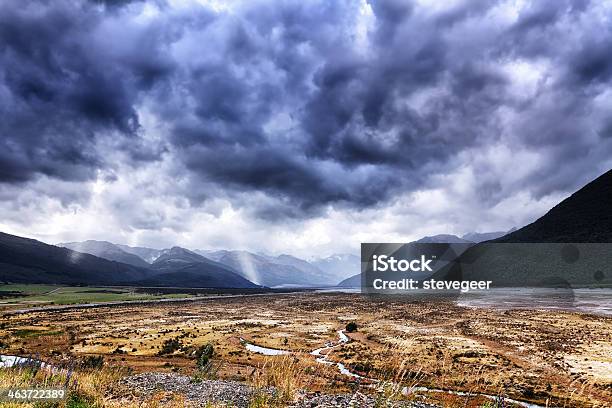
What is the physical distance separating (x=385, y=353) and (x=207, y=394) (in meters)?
25.2

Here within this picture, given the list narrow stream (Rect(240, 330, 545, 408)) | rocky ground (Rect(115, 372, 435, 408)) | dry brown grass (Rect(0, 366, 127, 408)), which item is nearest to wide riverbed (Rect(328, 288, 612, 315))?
narrow stream (Rect(240, 330, 545, 408))

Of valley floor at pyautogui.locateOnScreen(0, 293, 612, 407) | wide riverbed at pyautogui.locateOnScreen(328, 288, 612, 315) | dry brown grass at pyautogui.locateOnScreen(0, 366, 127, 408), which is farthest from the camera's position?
wide riverbed at pyautogui.locateOnScreen(328, 288, 612, 315)

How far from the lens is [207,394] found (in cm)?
2156

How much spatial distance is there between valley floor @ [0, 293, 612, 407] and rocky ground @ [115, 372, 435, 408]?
566mm

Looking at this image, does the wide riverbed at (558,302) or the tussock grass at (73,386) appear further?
the wide riverbed at (558,302)

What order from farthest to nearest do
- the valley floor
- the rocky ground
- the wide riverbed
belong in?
the wide riverbed → the valley floor → the rocky ground

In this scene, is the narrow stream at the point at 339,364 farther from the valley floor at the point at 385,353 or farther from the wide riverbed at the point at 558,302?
the wide riverbed at the point at 558,302

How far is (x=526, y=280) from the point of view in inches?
7096

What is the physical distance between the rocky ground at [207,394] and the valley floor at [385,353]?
1.86 ft

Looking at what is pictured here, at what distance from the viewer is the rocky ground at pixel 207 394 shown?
57.9ft

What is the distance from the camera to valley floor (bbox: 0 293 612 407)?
81.3 ft

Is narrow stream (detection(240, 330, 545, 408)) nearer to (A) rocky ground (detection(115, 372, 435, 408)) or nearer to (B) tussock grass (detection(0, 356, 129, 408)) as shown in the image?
(A) rocky ground (detection(115, 372, 435, 408))

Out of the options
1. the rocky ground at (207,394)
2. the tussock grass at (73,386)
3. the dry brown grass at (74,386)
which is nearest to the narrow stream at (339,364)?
the rocky ground at (207,394)

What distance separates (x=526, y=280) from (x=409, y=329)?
147 m
